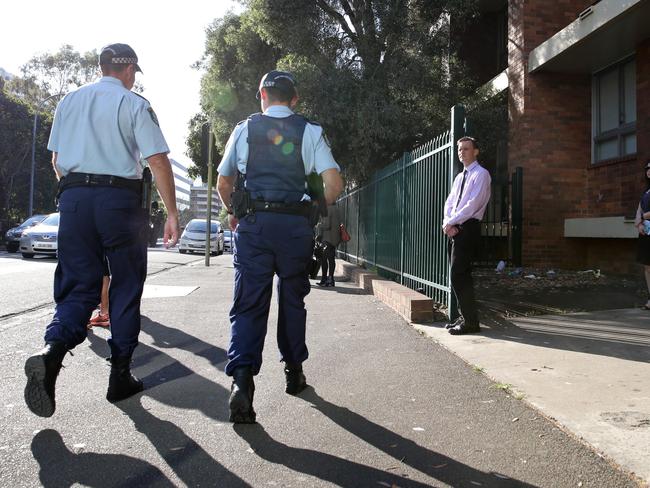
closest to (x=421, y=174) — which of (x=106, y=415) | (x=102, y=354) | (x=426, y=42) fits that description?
(x=102, y=354)

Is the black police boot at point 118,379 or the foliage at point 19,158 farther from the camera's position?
the foliage at point 19,158

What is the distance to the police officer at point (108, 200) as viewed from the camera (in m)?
3.07

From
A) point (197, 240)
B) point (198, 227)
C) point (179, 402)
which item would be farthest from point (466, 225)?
point (198, 227)

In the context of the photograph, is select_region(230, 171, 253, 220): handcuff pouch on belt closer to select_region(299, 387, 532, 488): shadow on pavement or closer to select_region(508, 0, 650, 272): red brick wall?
select_region(299, 387, 532, 488): shadow on pavement

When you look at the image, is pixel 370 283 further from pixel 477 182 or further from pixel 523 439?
pixel 523 439

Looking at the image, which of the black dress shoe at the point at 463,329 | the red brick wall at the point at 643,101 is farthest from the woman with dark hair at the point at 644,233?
the red brick wall at the point at 643,101

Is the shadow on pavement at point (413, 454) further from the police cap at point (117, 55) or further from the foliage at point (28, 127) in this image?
the foliage at point (28, 127)

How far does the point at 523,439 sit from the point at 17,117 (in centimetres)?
3549

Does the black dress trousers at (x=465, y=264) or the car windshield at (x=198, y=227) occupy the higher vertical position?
the car windshield at (x=198, y=227)

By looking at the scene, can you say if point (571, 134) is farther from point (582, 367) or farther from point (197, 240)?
point (197, 240)

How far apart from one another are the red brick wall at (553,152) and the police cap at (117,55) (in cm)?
883

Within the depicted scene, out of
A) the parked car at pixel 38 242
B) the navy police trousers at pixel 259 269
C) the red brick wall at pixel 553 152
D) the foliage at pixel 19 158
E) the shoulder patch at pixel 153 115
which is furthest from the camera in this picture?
the foliage at pixel 19 158

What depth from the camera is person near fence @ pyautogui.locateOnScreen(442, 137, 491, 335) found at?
4992 mm

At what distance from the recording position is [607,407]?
305cm
